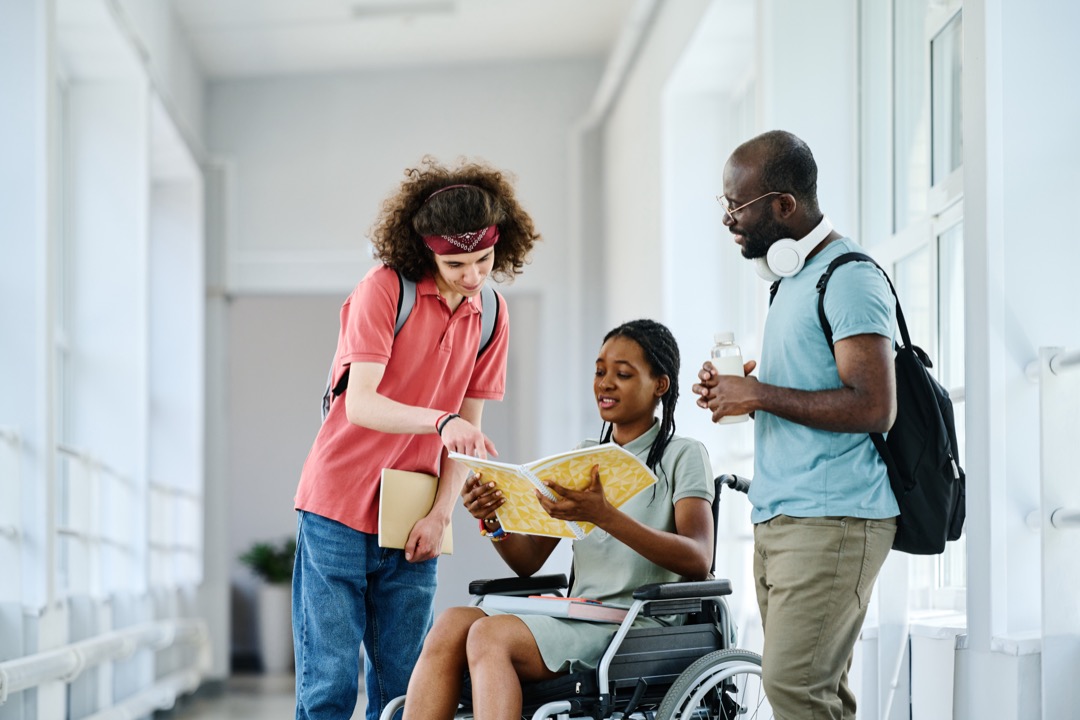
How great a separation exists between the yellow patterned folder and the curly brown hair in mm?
394

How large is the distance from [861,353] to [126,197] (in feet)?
14.2

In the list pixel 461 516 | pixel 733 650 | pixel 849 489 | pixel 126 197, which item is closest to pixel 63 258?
pixel 126 197

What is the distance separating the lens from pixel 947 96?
2.95 meters

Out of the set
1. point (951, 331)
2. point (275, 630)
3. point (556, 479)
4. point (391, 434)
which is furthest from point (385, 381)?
point (275, 630)

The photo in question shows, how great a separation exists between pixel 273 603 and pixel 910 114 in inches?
218

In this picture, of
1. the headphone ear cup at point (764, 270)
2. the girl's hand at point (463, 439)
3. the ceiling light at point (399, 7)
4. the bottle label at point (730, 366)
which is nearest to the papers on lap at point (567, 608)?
the girl's hand at point (463, 439)

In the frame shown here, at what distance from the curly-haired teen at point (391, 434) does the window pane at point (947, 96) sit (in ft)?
3.93

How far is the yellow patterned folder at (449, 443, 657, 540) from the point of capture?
6.45 ft

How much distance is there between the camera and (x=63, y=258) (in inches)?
210

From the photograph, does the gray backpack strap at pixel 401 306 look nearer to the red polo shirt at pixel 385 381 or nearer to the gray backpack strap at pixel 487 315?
the red polo shirt at pixel 385 381

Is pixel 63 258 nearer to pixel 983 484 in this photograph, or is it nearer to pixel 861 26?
pixel 861 26

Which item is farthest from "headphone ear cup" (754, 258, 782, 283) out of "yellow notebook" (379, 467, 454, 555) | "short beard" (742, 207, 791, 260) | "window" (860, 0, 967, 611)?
"window" (860, 0, 967, 611)

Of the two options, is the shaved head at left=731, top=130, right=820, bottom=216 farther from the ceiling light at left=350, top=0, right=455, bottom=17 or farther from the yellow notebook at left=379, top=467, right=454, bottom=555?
the ceiling light at left=350, top=0, right=455, bottom=17

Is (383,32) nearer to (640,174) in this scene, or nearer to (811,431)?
(640,174)
